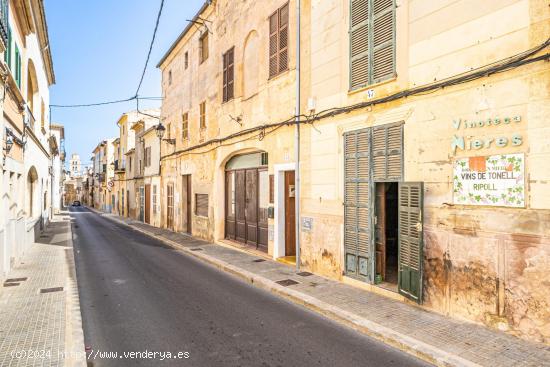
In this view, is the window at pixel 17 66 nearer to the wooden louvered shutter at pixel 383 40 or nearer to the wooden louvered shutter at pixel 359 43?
the wooden louvered shutter at pixel 359 43

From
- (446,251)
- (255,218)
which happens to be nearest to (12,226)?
(255,218)

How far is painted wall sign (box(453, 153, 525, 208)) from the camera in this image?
196 inches

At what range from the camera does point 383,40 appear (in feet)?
23.2

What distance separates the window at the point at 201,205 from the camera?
15578 mm

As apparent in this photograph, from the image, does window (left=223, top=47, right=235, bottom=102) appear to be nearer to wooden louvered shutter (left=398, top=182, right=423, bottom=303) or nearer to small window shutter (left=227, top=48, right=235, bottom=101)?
small window shutter (left=227, top=48, right=235, bottom=101)

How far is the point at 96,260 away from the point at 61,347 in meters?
7.22

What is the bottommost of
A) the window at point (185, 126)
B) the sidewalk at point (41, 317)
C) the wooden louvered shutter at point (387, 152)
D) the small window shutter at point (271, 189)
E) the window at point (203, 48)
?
the sidewalk at point (41, 317)

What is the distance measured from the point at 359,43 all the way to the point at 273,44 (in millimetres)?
3914

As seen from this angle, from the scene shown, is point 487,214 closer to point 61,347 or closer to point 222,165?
point 61,347

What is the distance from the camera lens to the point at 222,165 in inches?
561

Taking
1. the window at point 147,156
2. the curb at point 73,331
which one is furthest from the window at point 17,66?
the window at point 147,156

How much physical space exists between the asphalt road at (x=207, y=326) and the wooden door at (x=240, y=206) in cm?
378

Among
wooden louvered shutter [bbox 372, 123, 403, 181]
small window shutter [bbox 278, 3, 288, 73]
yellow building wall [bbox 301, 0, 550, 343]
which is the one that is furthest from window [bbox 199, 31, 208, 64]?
wooden louvered shutter [bbox 372, 123, 403, 181]

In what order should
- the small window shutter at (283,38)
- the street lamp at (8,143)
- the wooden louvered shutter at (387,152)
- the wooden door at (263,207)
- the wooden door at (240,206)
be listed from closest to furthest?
the wooden louvered shutter at (387,152) → the street lamp at (8,143) → the small window shutter at (283,38) → the wooden door at (263,207) → the wooden door at (240,206)
